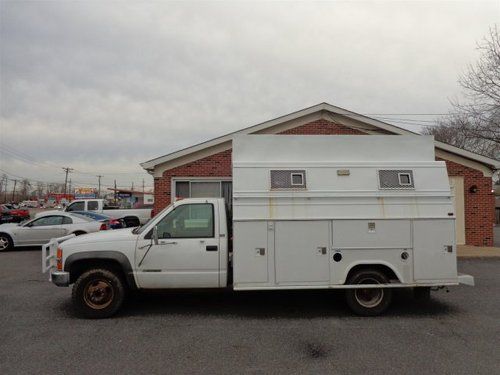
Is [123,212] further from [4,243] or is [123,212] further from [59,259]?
[59,259]

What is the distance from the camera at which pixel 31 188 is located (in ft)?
488

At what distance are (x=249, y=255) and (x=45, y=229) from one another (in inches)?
441

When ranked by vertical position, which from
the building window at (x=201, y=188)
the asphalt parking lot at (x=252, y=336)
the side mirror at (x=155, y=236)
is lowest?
the asphalt parking lot at (x=252, y=336)

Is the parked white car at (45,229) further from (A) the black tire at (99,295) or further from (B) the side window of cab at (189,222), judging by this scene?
(B) the side window of cab at (189,222)

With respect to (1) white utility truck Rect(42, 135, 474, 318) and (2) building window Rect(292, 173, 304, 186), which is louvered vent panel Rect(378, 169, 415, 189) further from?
(2) building window Rect(292, 173, 304, 186)

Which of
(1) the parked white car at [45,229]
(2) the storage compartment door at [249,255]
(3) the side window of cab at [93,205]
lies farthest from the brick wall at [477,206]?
(3) the side window of cab at [93,205]

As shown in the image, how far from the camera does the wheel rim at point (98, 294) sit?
6.14 metres

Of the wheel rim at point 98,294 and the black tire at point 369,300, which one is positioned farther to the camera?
the black tire at point 369,300

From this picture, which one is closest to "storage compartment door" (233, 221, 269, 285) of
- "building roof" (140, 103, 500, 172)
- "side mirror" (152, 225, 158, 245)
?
"side mirror" (152, 225, 158, 245)

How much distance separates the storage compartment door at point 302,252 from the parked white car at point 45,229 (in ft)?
Answer: 32.0

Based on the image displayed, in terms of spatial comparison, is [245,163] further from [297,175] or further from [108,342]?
[108,342]

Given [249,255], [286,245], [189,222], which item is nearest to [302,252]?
[286,245]

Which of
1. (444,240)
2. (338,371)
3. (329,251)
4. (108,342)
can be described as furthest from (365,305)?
(108,342)

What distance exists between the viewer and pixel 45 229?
14.7 meters
